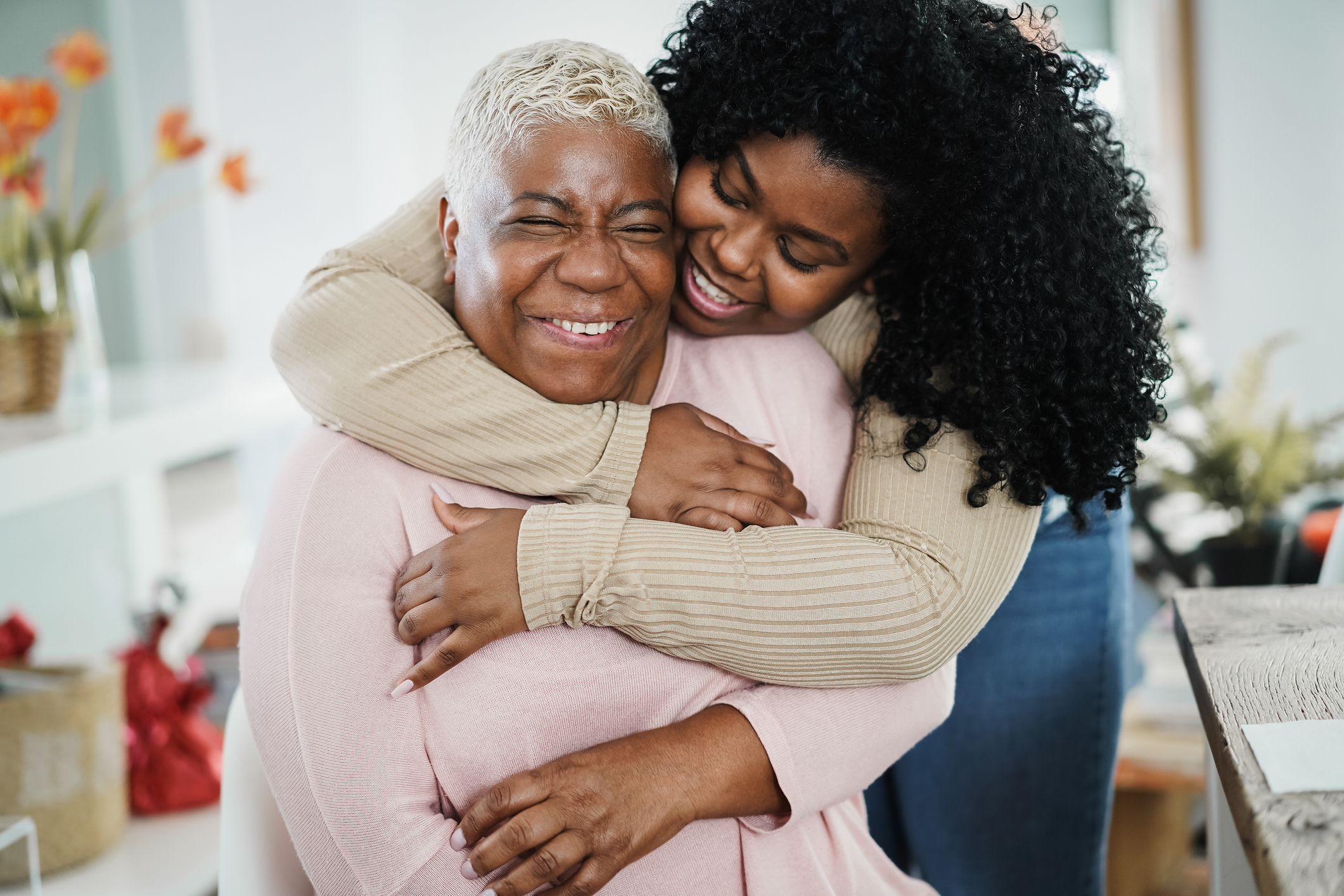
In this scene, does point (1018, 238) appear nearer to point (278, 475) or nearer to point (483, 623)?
point (483, 623)

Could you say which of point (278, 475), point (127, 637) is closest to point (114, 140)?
point (127, 637)

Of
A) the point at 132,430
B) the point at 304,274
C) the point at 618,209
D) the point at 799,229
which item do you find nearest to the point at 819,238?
the point at 799,229

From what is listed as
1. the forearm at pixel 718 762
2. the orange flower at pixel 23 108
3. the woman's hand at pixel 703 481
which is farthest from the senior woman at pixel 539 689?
the orange flower at pixel 23 108

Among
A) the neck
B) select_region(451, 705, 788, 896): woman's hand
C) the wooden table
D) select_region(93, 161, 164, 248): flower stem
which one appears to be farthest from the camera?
select_region(93, 161, 164, 248): flower stem

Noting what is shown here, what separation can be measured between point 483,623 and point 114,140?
3026 mm

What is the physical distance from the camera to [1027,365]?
1.30 meters

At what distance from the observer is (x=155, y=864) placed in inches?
78.6

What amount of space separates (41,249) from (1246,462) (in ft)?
8.96

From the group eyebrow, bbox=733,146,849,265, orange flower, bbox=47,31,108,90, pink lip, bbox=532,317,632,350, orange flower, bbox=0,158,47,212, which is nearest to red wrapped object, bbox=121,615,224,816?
orange flower, bbox=0,158,47,212

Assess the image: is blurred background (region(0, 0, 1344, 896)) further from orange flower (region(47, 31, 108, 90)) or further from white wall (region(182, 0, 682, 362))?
orange flower (region(47, 31, 108, 90))

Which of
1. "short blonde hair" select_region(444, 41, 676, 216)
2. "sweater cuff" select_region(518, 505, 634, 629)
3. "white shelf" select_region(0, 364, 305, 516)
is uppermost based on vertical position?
"short blonde hair" select_region(444, 41, 676, 216)

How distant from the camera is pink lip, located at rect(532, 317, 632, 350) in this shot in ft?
4.40

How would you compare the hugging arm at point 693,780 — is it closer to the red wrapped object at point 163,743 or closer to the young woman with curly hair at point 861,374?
the young woman with curly hair at point 861,374

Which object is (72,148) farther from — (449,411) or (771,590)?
(771,590)
